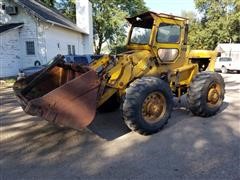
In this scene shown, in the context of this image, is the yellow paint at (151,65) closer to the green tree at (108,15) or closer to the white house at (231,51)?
the white house at (231,51)

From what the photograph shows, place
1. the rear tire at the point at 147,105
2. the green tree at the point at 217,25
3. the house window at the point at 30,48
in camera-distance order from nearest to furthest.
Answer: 1. the rear tire at the point at 147,105
2. the house window at the point at 30,48
3. the green tree at the point at 217,25

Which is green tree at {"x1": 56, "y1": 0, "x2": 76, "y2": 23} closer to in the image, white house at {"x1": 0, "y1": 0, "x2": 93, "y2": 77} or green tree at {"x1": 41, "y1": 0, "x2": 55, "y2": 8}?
green tree at {"x1": 41, "y1": 0, "x2": 55, "y2": 8}

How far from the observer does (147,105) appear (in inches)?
241

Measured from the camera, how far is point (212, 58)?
8.45m

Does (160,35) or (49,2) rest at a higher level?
(49,2)

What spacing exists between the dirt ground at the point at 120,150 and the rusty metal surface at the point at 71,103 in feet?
2.03

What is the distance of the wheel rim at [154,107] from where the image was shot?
6121mm

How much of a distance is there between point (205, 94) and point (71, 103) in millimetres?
3346

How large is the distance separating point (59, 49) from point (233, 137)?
20.4 meters

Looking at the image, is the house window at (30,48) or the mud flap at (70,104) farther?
the house window at (30,48)

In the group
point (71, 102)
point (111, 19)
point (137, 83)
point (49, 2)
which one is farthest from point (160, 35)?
point (49, 2)

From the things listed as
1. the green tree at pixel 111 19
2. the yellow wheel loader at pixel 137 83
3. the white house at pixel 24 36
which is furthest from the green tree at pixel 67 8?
the yellow wheel loader at pixel 137 83

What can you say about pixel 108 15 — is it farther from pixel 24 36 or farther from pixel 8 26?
pixel 8 26

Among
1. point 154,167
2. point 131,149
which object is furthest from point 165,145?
point 154,167
